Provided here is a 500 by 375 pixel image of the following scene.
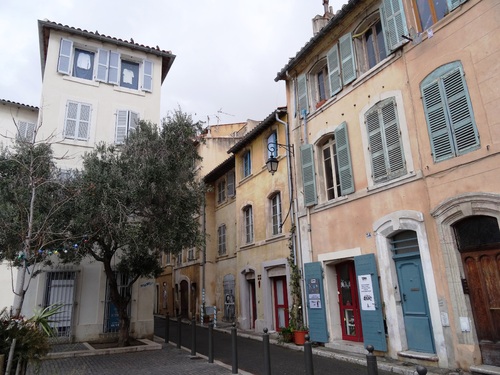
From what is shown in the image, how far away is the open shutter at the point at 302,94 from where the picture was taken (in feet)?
39.3

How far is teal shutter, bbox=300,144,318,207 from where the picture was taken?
1101 cm

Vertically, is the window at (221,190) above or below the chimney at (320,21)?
below

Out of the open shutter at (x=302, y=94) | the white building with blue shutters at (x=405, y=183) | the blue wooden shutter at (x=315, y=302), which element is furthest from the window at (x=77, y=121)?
the blue wooden shutter at (x=315, y=302)

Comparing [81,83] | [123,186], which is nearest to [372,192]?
[123,186]

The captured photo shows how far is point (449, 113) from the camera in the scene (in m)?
7.38

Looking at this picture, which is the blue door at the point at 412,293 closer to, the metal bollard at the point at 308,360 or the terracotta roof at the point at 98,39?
the metal bollard at the point at 308,360

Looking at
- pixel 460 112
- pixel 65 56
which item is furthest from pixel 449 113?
pixel 65 56

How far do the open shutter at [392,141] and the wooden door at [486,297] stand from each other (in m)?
2.36

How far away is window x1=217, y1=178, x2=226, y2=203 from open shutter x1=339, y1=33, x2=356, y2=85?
409 inches

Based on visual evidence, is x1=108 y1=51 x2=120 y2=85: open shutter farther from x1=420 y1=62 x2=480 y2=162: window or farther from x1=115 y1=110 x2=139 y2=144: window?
x1=420 y1=62 x2=480 y2=162: window

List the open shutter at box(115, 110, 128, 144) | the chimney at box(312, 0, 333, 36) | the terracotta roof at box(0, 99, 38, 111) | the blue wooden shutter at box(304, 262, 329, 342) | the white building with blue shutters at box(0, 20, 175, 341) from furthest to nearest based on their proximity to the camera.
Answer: the terracotta roof at box(0, 99, 38, 111) → the open shutter at box(115, 110, 128, 144) → the white building with blue shutters at box(0, 20, 175, 341) → the chimney at box(312, 0, 333, 36) → the blue wooden shutter at box(304, 262, 329, 342)

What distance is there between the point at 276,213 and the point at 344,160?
4680 millimetres

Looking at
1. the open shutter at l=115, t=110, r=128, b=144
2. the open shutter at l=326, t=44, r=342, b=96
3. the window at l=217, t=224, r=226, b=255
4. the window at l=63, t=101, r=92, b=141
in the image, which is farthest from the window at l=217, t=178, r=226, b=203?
the open shutter at l=326, t=44, r=342, b=96

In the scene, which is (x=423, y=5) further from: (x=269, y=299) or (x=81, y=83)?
(x=81, y=83)
